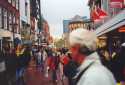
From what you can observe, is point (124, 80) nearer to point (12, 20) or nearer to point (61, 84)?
point (61, 84)

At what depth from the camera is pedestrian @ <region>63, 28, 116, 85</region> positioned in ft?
15.6

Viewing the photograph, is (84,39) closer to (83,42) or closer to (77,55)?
(83,42)

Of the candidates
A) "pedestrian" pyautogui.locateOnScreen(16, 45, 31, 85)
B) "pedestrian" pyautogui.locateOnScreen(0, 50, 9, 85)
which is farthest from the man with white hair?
"pedestrian" pyautogui.locateOnScreen(16, 45, 31, 85)

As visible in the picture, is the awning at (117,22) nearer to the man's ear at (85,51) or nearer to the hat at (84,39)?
the hat at (84,39)

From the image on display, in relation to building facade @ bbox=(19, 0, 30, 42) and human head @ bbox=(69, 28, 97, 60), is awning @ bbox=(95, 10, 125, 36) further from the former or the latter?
building facade @ bbox=(19, 0, 30, 42)

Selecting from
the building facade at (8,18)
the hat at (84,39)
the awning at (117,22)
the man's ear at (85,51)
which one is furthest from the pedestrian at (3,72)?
the building facade at (8,18)

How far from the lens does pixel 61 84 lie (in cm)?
2422

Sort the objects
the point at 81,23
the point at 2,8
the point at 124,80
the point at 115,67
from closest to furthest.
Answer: the point at 124,80 < the point at 115,67 < the point at 2,8 < the point at 81,23

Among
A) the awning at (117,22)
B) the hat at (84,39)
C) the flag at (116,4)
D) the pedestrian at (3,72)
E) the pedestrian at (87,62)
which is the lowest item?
the pedestrian at (3,72)

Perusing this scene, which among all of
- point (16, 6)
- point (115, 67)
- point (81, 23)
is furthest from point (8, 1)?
point (81, 23)

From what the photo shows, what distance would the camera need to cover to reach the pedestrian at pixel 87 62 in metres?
4.75

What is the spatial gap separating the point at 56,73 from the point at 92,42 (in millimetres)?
20143

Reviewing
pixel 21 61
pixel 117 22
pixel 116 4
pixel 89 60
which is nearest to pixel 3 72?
pixel 21 61

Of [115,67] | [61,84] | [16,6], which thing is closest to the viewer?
[115,67]
